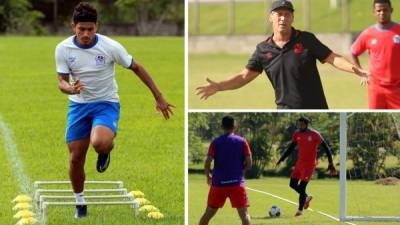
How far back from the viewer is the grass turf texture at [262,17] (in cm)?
3043

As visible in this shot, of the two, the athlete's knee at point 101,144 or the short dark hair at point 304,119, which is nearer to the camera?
the short dark hair at point 304,119

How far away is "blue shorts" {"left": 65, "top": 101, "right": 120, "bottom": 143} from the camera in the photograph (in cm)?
945

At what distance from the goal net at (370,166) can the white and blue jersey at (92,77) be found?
1.86m

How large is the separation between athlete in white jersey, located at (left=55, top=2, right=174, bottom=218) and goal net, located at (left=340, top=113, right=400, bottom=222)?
1.45 meters

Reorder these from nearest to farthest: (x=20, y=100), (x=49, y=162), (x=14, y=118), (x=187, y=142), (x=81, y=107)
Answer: (x=187, y=142)
(x=81, y=107)
(x=49, y=162)
(x=14, y=118)
(x=20, y=100)

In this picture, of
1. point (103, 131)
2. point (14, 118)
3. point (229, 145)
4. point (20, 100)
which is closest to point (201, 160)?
point (229, 145)

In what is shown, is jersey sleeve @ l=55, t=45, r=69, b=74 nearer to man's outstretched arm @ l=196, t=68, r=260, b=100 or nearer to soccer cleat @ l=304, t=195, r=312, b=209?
man's outstretched arm @ l=196, t=68, r=260, b=100

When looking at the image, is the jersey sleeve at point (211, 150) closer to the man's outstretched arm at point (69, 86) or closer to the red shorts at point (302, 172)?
the red shorts at point (302, 172)

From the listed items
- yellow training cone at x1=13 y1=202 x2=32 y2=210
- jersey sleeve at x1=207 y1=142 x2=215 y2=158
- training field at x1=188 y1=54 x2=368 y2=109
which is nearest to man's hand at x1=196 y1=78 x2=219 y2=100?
jersey sleeve at x1=207 y1=142 x2=215 y2=158

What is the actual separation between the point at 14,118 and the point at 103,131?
28.7ft

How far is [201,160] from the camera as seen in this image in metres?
9.12

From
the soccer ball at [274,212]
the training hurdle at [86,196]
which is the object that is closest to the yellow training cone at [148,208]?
the training hurdle at [86,196]

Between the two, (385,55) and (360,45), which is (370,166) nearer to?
(385,55)

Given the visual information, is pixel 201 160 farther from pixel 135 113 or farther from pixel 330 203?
pixel 135 113
